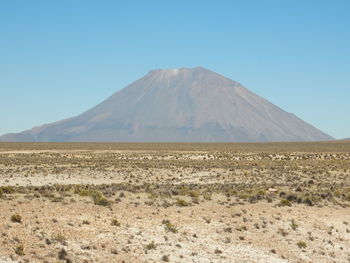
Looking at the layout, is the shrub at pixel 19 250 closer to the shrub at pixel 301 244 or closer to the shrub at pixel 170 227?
the shrub at pixel 170 227

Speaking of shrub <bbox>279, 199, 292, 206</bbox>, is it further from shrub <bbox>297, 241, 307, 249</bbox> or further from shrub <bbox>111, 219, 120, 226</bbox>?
shrub <bbox>111, 219, 120, 226</bbox>

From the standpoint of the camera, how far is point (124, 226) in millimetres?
22078

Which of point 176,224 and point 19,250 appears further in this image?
point 176,224

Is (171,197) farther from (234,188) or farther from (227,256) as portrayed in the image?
(227,256)

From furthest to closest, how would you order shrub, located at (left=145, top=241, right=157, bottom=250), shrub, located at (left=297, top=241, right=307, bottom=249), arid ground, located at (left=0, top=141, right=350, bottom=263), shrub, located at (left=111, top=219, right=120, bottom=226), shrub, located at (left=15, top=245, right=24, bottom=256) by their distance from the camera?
shrub, located at (left=297, top=241, right=307, bottom=249) < shrub, located at (left=111, top=219, right=120, bottom=226) < shrub, located at (left=145, top=241, right=157, bottom=250) < arid ground, located at (left=0, top=141, right=350, bottom=263) < shrub, located at (left=15, top=245, right=24, bottom=256)

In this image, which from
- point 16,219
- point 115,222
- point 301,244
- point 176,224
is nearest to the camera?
point 16,219

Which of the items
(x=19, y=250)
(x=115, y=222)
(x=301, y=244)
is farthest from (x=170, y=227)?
(x=19, y=250)

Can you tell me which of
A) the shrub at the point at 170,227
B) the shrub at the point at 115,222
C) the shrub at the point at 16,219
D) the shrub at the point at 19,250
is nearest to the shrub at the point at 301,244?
the shrub at the point at 170,227

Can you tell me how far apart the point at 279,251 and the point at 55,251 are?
940cm

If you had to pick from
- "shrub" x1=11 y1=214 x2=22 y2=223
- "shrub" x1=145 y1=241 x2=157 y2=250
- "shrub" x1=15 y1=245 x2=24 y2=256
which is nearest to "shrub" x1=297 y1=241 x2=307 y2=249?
"shrub" x1=145 y1=241 x2=157 y2=250

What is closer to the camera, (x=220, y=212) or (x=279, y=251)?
(x=279, y=251)

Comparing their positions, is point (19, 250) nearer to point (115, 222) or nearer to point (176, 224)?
point (115, 222)

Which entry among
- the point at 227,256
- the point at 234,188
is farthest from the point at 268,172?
the point at 227,256

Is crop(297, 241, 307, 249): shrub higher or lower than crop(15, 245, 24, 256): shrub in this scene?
lower
